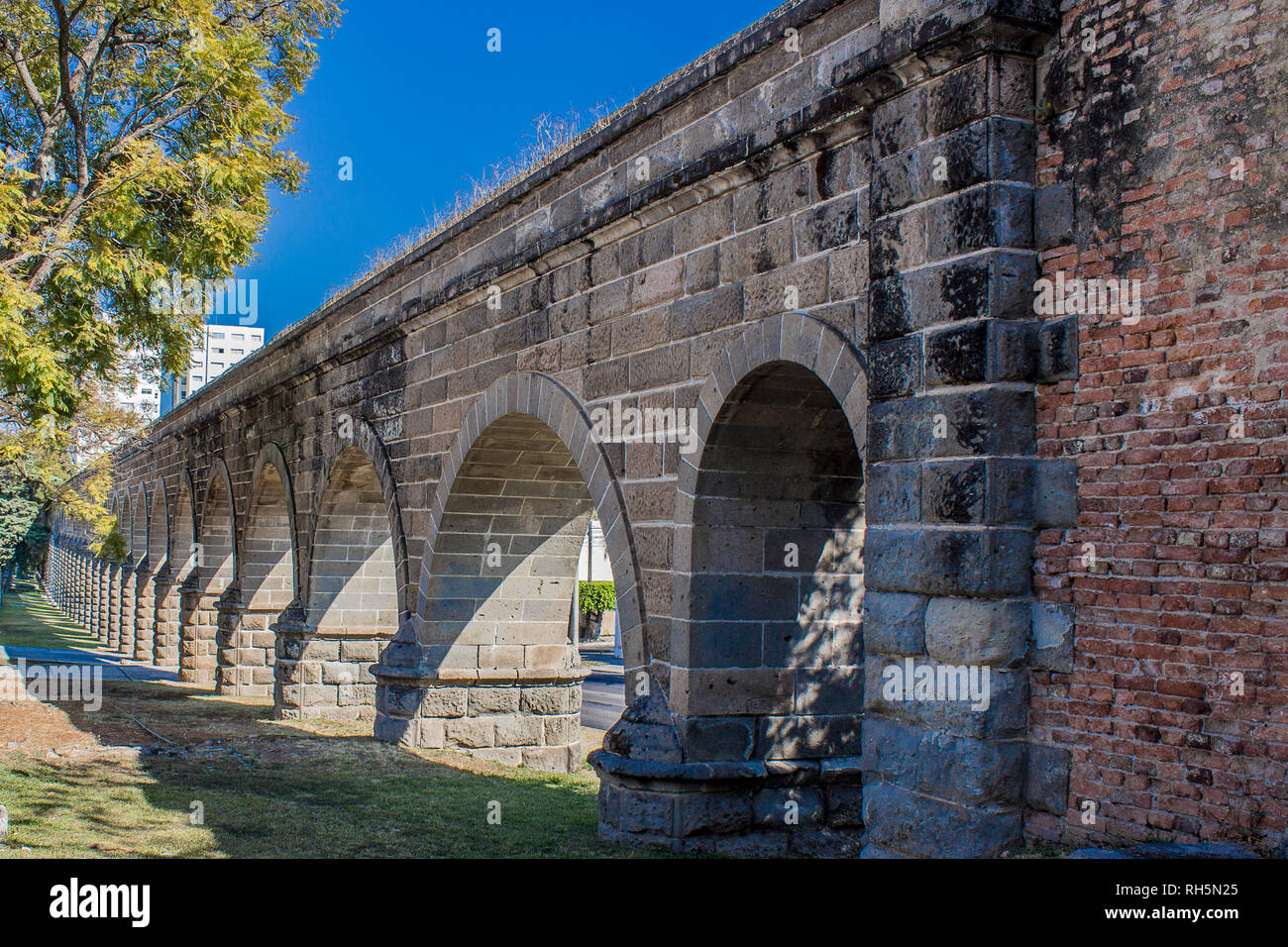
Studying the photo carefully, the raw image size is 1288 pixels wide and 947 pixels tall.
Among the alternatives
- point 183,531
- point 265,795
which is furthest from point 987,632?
point 183,531

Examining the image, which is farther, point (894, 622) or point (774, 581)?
point (774, 581)

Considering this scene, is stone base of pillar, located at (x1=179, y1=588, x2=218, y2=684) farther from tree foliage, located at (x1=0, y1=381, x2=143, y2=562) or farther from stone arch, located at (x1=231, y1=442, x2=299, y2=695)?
stone arch, located at (x1=231, y1=442, x2=299, y2=695)

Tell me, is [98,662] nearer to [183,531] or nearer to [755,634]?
[183,531]

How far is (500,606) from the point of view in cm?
967

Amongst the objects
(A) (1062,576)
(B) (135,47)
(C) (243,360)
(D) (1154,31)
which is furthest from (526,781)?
(C) (243,360)

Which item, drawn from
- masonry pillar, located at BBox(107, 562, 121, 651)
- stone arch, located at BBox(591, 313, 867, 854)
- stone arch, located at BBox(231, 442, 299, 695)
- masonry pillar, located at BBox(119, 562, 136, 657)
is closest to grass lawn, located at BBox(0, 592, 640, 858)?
stone arch, located at BBox(591, 313, 867, 854)

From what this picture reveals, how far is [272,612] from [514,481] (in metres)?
8.39

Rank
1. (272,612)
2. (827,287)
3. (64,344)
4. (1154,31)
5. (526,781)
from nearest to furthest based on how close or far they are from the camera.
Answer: (1154,31), (827,287), (526,781), (64,344), (272,612)

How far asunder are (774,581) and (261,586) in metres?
11.7

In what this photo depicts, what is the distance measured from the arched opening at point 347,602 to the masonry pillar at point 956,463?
8.61 metres

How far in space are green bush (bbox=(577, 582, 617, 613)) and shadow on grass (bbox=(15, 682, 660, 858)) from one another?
727 inches

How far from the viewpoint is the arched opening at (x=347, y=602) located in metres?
12.5

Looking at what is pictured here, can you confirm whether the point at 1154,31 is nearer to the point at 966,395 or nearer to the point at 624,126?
the point at 966,395

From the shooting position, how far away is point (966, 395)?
4.23 metres
